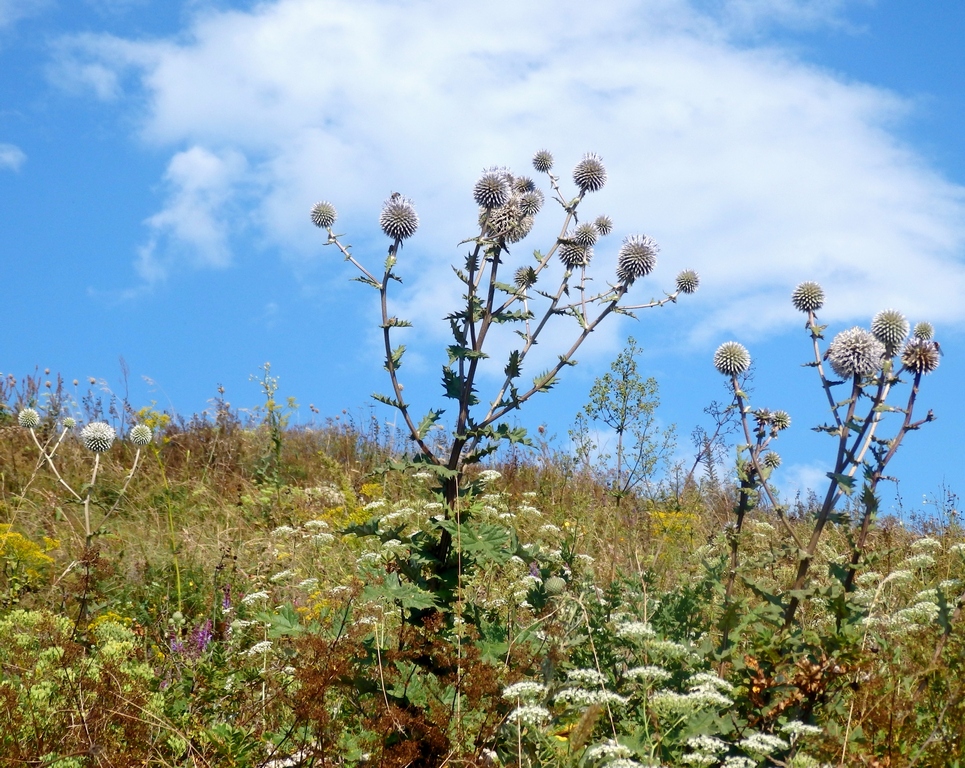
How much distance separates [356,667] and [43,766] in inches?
47.9

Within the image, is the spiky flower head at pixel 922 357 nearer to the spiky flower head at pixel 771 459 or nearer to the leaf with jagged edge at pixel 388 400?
the spiky flower head at pixel 771 459

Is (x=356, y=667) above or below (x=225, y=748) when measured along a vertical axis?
above

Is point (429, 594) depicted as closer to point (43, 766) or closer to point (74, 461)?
point (43, 766)

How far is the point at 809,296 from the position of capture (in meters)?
5.28

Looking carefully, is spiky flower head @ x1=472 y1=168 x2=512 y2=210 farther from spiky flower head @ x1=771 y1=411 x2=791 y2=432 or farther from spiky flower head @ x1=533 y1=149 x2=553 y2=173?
spiky flower head @ x1=771 y1=411 x2=791 y2=432

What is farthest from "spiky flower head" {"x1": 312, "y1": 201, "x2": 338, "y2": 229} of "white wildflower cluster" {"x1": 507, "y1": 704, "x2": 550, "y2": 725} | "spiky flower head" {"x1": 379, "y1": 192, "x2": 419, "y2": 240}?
"white wildflower cluster" {"x1": 507, "y1": 704, "x2": 550, "y2": 725}

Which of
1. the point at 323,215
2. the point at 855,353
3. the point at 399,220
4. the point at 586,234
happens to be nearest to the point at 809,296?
the point at 855,353

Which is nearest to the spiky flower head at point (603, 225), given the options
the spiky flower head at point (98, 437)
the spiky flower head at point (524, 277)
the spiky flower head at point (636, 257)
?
the spiky flower head at point (636, 257)

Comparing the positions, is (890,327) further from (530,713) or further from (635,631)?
(530,713)

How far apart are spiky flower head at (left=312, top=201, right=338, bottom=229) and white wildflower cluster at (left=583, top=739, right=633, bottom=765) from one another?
368 centimetres

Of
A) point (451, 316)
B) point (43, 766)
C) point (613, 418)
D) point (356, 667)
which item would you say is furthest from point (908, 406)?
point (613, 418)

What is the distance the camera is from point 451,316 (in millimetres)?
4406

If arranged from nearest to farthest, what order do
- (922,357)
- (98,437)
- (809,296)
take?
(922,357), (809,296), (98,437)

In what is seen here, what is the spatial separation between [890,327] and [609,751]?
3509 millimetres
